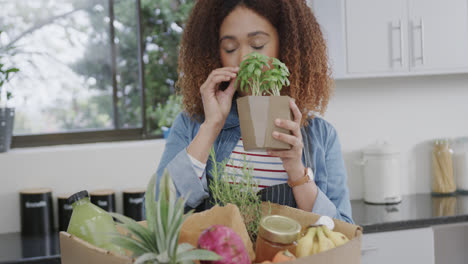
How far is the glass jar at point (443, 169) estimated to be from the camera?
284 cm

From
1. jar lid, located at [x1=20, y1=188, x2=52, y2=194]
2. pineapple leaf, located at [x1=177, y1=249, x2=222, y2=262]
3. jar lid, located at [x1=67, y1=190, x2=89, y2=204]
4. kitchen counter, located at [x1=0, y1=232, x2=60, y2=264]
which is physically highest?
jar lid, located at [x1=67, y1=190, x2=89, y2=204]

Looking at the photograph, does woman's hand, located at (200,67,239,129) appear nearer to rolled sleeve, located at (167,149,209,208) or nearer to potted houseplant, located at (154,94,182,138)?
rolled sleeve, located at (167,149,209,208)

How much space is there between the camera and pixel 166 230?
0.60m

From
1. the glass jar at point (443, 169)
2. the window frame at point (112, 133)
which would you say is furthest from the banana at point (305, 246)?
the glass jar at point (443, 169)

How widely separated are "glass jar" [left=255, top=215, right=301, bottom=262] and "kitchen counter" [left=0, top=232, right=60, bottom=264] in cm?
147

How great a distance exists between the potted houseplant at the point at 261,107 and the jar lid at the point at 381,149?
68.4 inches

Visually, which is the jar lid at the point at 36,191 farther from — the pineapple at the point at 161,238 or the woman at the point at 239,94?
the pineapple at the point at 161,238

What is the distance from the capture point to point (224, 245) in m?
0.61

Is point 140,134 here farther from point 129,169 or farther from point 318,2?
point 318,2

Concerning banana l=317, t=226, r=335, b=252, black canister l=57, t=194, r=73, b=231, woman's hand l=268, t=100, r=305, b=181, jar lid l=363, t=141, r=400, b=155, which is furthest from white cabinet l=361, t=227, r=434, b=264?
Result: banana l=317, t=226, r=335, b=252

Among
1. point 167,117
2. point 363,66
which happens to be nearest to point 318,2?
point 363,66

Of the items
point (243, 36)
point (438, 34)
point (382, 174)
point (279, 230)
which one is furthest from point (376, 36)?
point (279, 230)

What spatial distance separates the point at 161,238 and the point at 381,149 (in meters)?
2.23

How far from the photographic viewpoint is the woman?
119cm
